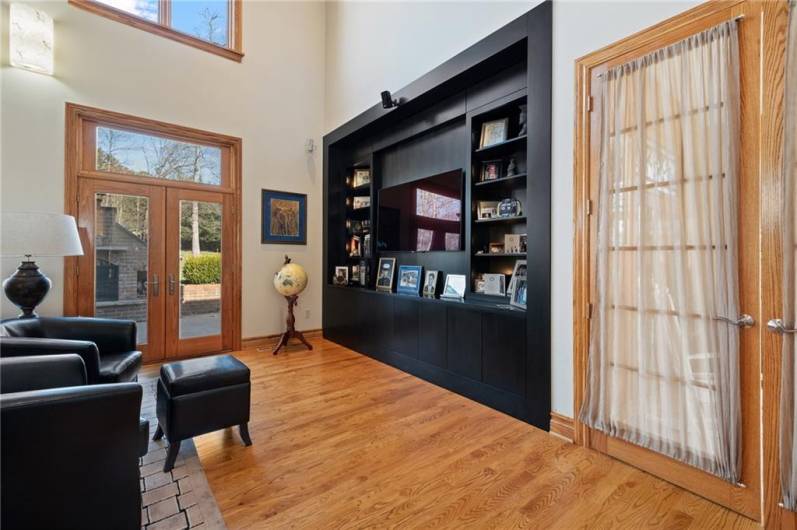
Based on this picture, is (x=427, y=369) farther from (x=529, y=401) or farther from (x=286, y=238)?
(x=286, y=238)

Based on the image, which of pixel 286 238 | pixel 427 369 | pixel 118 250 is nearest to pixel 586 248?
pixel 427 369

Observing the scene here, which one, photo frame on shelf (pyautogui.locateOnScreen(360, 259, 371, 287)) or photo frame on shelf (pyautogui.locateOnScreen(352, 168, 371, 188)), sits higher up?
photo frame on shelf (pyautogui.locateOnScreen(352, 168, 371, 188))

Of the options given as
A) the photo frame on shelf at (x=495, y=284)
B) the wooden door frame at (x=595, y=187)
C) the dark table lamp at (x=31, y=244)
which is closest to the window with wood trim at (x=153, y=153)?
the dark table lamp at (x=31, y=244)

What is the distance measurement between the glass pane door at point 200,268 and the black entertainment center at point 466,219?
1.55 m

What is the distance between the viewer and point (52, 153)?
368 centimetres

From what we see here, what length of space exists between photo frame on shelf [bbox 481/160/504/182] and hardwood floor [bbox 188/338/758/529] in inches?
80.9

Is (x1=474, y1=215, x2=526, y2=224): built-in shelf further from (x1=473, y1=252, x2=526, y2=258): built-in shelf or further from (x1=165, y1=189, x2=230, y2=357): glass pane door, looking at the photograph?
(x1=165, y1=189, x2=230, y2=357): glass pane door

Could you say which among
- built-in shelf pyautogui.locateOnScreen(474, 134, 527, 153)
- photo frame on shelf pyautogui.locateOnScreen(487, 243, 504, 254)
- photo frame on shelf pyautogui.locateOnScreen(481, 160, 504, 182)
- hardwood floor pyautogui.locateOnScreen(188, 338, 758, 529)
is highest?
built-in shelf pyautogui.locateOnScreen(474, 134, 527, 153)

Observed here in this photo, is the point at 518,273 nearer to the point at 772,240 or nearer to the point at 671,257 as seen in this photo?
the point at 671,257

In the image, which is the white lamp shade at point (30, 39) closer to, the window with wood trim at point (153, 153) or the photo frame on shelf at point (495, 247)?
the window with wood trim at point (153, 153)

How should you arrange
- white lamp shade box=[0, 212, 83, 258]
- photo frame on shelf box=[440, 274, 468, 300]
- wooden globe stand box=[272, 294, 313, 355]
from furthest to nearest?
wooden globe stand box=[272, 294, 313, 355] < photo frame on shelf box=[440, 274, 468, 300] < white lamp shade box=[0, 212, 83, 258]

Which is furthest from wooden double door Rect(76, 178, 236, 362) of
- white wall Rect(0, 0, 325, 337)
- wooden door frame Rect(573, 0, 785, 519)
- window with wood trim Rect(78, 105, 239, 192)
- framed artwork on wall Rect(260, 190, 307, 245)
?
wooden door frame Rect(573, 0, 785, 519)

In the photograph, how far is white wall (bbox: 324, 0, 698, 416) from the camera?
2312 millimetres

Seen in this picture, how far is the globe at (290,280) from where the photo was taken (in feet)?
15.8
